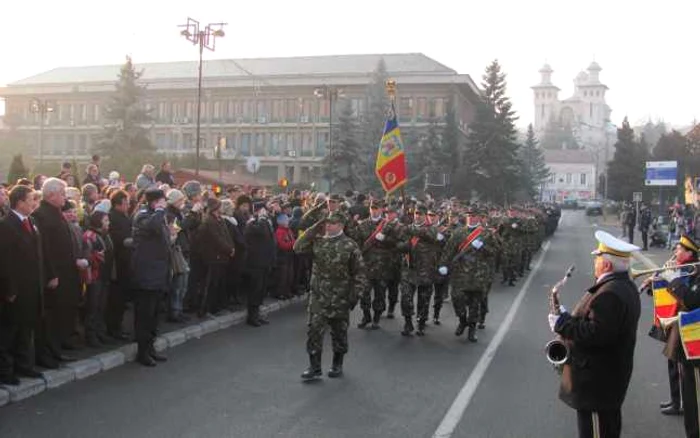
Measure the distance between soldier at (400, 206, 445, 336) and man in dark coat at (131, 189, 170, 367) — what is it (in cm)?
415

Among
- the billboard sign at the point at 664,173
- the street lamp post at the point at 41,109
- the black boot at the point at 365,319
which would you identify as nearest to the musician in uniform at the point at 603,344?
the black boot at the point at 365,319

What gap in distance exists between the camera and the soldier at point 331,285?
8.57 m

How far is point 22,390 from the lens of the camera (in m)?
7.48

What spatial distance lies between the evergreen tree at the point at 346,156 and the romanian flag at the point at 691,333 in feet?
161

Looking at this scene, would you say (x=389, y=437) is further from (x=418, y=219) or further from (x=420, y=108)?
(x=420, y=108)

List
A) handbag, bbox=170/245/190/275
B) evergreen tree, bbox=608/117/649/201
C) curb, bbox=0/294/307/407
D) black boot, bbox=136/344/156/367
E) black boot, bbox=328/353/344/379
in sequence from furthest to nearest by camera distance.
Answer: evergreen tree, bbox=608/117/649/201 < handbag, bbox=170/245/190/275 < black boot, bbox=136/344/156/367 < black boot, bbox=328/353/344/379 < curb, bbox=0/294/307/407

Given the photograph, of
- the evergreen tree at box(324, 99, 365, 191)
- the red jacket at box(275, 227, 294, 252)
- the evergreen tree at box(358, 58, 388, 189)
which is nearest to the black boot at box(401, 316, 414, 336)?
the red jacket at box(275, 227, 294, 252)

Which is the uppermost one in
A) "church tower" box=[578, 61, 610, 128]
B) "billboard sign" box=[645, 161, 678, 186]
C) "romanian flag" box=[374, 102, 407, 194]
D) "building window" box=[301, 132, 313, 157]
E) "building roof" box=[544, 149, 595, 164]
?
"church tower" box=[578, 61, 610, 128]

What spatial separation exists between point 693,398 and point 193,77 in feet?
293

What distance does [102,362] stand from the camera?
347 inches

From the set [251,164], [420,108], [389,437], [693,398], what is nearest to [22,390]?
[389,437]

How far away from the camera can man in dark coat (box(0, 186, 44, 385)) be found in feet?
24.7

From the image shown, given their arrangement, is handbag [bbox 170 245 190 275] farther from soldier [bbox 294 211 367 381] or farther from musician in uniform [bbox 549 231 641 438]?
musician in uniform [bbox 549 231 641 438]

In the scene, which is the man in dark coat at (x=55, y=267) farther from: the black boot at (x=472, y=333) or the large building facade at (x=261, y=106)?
the large building facade at (x=261, y=106)
